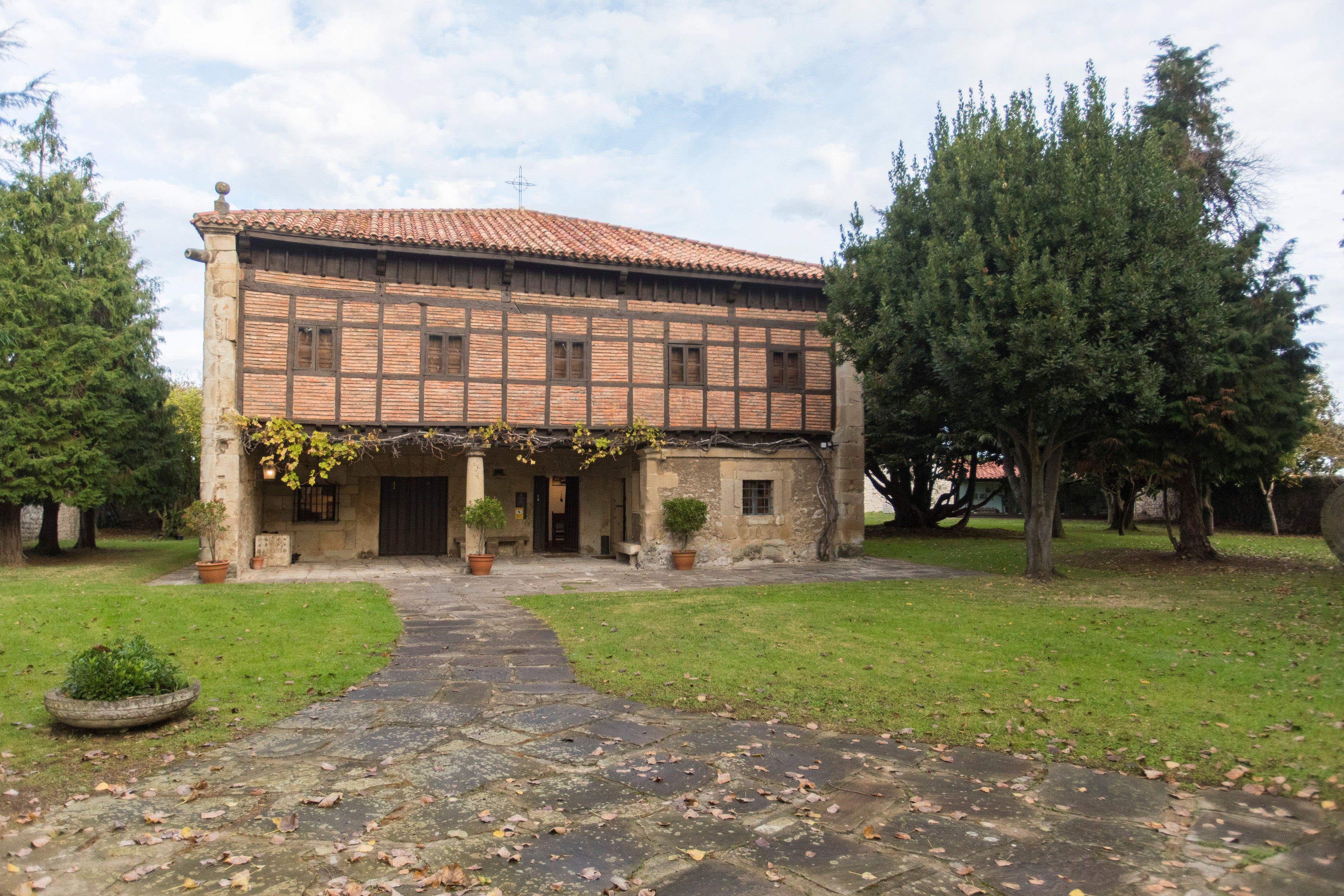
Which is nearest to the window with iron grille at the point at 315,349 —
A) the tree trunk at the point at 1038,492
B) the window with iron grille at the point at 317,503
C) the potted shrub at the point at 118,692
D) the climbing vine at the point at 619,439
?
the window with iron grille at the point at 317,503

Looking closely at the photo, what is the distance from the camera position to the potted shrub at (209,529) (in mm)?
13922

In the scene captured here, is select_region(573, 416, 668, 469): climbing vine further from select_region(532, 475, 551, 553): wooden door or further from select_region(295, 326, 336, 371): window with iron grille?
select_region(295, 326, 336, 371): window with iron grille

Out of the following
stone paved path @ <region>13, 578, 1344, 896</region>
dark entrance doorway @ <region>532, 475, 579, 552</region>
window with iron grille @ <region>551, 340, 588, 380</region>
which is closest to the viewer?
stone paved path @ <region>13, 578, 1344, 896</region>

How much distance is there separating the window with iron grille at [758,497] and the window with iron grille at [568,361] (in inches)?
174

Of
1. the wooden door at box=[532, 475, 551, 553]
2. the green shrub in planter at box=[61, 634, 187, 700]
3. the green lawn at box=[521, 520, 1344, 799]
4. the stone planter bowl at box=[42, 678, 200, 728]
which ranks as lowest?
the green lawn at box=[521, 520, 1344, 799]

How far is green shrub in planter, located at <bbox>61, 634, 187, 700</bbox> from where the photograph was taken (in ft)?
18.4

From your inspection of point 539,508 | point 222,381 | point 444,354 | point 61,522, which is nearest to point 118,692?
point 222,381

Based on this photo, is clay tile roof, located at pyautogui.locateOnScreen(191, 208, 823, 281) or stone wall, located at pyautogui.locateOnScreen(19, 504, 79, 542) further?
stone wall, located at pyautogui.locateOnScreen(19, 504, 79, 542)

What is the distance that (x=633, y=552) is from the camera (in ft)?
56.6

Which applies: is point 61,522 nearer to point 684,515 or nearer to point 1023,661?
point 684,515

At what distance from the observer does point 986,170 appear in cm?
1304

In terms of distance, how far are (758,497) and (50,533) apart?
1700 cm

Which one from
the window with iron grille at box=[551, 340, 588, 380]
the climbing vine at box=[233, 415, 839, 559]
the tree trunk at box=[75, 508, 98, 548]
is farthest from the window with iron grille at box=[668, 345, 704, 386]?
the tree trunk at box=[75, 508, 98, 548]

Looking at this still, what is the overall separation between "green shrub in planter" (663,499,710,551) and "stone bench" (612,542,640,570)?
2.83ft
